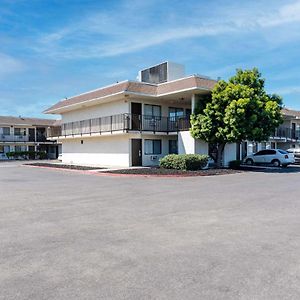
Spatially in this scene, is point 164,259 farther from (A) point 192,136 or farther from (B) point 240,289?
(A) point 192,136

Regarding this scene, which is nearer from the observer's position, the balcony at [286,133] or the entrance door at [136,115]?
the entrance door at [136,115]

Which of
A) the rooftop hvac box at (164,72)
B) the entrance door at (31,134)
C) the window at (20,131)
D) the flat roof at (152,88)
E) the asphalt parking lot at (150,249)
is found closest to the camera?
the asphalt parking lot at (150,249)

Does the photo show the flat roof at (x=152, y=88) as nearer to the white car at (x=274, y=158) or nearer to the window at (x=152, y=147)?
the window at (x=152, y=147)

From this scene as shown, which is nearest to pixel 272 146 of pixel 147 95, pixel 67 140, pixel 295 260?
pixel 147 95

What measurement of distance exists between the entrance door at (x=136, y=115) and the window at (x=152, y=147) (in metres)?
1.89

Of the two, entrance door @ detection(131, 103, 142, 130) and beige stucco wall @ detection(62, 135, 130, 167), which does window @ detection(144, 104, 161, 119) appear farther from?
beige stucco wall @ detection(62, 135, 130, 167)

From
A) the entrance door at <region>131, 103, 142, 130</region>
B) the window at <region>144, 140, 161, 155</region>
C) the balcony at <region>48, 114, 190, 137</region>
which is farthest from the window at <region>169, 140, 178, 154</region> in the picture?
the entrance door at <region>131, 103, 142, 130</region>

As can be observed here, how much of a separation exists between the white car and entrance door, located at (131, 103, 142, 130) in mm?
11541

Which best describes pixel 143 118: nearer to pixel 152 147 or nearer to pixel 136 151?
pixel 152 147

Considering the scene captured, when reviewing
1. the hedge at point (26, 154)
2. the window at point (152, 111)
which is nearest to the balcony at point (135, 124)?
the window at point (152, 111)

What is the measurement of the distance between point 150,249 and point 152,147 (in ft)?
75.1

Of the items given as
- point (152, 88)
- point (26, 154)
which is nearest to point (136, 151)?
point (152, 88)

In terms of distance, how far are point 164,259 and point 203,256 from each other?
645 mm

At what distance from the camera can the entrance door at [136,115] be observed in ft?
88.4
